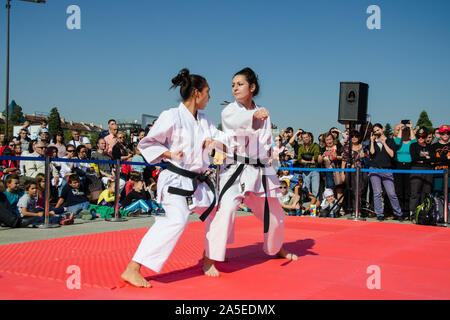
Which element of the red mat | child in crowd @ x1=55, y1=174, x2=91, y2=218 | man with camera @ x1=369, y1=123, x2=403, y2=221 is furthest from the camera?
man with camera @ x1=369, y1=123, x2=403, y2=221

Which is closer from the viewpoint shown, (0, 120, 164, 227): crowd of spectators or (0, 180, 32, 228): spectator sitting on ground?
(0, 180, 32, 228): spectator sitting on ground

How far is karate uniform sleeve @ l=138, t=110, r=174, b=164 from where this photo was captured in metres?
3.04

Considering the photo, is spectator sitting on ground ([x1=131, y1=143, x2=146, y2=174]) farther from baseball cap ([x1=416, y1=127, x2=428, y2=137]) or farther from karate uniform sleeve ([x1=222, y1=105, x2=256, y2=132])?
baseball cap ([x1=416, y1=127, x2=428, y2=137])

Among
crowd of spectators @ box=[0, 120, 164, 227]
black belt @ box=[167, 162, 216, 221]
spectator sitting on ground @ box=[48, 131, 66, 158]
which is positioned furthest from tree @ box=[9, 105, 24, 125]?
Result: black belt @ box=[167, 162, 216, 221]

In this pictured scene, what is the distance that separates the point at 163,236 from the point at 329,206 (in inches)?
245

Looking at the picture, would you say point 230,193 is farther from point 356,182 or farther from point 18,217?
point 356,182

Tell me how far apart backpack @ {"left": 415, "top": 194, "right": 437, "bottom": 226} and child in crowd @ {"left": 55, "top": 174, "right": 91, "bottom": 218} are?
5.52 meters

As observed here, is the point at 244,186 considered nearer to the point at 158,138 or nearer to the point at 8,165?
the point at 158,138

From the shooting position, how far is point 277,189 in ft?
12.3

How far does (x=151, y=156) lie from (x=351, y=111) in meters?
6.24

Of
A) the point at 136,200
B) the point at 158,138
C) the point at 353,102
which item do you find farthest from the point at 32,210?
the point at 353,102

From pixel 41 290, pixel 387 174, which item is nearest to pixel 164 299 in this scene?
pixel 41 290

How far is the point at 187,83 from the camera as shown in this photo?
327cm
